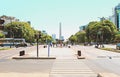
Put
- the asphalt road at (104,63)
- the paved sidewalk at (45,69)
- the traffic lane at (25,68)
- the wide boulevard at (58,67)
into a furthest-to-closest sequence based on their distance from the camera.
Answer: the asphalt road at (104,63) < the traffic lane at (25,68) < the wide boulevard at (58,67) < the paved sidewalk at (45,69)

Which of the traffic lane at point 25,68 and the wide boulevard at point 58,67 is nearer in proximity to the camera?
the wide boulevard at point 58,67

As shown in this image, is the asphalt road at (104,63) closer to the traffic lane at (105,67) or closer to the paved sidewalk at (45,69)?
the traffic lane at (105,67)

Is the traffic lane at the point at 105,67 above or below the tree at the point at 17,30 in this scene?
below

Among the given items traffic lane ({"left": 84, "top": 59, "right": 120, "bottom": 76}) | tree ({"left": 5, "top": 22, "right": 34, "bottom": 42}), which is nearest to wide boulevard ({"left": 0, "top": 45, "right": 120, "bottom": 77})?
traffic lane ({"left": 84, "top": 59, "right": 120, "bottom": 76})

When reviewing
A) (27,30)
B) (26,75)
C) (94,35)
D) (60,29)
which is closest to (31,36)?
(27,30)

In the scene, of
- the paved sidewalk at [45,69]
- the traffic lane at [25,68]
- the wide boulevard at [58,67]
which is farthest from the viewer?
the traffic lane at [25,68]

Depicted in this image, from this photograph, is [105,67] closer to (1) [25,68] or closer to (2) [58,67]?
(2) [58,67]

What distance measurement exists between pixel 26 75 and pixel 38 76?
76 cm

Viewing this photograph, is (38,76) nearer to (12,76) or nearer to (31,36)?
(12,76)

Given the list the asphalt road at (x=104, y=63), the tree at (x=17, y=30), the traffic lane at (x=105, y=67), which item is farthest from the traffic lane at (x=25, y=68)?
the tree at (x=17, y=30)

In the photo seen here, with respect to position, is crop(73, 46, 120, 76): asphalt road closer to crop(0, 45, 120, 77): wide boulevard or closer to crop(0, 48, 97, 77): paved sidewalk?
crop(0, 45, 120, 77): wide boulevard

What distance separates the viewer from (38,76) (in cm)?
1933

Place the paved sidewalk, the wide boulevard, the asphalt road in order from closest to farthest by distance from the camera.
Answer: the paved sidewalk < the wide boulevard < the asphalt road

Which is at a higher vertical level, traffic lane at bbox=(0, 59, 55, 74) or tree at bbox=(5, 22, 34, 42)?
tree at bbox=(5, 22, 34, 42)
